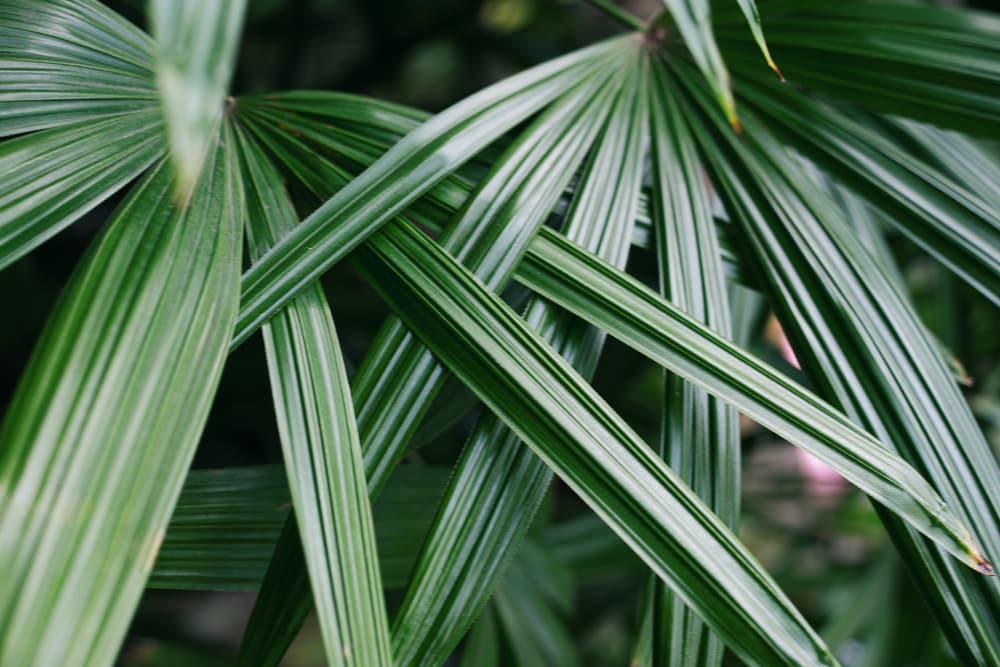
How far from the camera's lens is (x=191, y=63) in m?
0.22

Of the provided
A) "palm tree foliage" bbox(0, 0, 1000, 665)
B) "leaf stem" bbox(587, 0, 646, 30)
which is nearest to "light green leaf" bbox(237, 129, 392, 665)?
"palm tree foliage" bbox(0, 0, 1000, 665)

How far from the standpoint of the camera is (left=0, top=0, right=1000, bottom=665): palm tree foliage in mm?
282

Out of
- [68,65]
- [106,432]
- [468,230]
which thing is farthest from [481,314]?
[68,65]

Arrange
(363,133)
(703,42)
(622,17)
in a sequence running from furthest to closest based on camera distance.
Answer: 1. (622,17)
2. (363,133)
3. (703,42)

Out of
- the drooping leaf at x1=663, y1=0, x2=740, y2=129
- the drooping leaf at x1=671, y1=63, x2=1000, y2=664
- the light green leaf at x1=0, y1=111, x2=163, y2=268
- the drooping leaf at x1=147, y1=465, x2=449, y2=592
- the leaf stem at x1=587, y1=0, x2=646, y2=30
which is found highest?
the leaf stem at x1=587, y1=0, x2=646, y2=30

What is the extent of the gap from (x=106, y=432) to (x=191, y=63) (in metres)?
0.14

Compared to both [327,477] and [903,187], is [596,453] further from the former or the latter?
[903,187]

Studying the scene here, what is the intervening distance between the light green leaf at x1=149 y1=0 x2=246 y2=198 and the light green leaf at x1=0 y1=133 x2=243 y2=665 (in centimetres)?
11

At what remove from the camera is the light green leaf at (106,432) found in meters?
0.25

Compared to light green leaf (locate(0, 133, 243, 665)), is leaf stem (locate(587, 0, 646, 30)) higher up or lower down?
higher up

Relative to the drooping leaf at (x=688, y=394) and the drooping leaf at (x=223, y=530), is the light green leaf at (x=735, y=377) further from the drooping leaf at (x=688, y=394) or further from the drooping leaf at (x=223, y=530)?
the drooping leaf at (x=223, y=530)

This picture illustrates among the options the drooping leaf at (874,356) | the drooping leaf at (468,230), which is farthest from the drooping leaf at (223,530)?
the drooping leaf at (874,356)

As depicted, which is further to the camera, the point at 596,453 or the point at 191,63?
the point at 596,453

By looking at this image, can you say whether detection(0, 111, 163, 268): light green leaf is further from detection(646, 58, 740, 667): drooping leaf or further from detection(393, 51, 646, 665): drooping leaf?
detection(646, 58, 740, 667): drooping leaf
